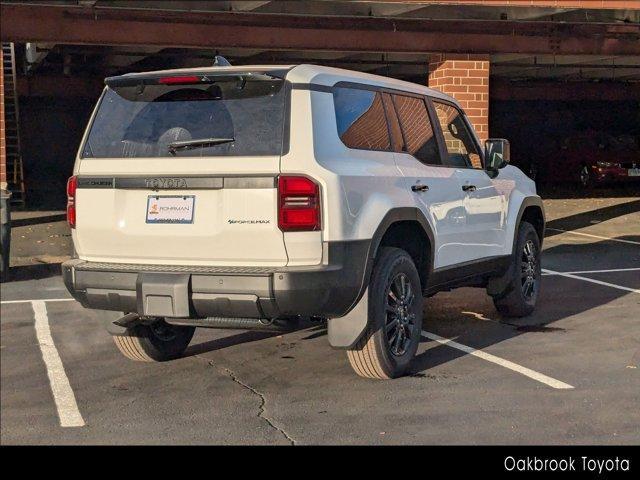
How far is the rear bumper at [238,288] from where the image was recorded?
243 inches

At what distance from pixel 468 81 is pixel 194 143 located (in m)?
11.6

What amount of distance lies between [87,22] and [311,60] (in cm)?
836

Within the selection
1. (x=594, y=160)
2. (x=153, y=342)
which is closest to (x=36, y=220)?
(x=153, y=342)

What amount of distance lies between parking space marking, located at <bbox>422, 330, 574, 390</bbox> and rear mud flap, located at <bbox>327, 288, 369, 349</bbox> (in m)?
1.38

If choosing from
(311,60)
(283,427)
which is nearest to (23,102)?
(311,60)

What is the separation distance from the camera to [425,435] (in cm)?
584

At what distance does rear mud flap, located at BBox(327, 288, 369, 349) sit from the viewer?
6.67 m

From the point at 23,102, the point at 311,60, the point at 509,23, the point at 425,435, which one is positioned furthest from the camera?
the point at 23,102

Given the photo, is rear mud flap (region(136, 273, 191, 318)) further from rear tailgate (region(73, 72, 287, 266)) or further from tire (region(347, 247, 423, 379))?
tire (region(347, 247, 423, 379))

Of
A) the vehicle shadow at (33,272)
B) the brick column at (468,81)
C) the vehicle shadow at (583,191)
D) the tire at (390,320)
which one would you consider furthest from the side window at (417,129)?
the vehicle shadow at (583,191)

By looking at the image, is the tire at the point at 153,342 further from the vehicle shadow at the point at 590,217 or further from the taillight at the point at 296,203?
the vehicle shadow at the point at 590,217

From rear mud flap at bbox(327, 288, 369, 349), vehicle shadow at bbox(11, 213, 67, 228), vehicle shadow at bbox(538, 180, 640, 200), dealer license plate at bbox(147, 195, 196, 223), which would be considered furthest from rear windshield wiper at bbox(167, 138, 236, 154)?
vehicle shadow at bbox(538, 180, 640, 200)

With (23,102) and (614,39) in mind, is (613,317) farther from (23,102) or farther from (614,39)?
(23,102)

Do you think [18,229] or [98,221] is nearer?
[98,221]
